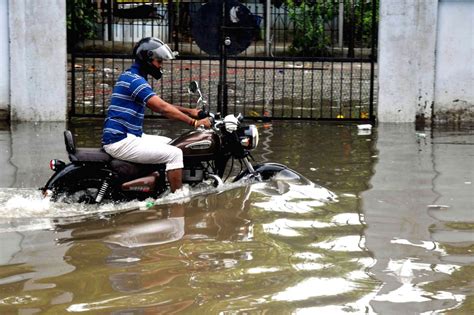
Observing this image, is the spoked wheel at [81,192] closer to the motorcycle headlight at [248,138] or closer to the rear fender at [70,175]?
the rear fender at [70,175]

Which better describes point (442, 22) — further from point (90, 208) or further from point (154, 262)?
point (154, 262)

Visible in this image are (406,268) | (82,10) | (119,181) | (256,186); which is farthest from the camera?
(82,10)

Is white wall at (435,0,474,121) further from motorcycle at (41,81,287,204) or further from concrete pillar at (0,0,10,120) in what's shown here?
concrete pillar at (0,0,10,120)

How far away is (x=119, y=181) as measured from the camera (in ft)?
26.9

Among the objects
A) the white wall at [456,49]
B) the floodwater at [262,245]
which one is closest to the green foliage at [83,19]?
the floodwater at [262,245]

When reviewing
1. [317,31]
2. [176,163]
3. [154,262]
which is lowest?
[154,262]

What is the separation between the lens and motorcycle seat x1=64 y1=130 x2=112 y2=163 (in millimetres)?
7986

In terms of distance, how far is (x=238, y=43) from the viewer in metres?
13.2

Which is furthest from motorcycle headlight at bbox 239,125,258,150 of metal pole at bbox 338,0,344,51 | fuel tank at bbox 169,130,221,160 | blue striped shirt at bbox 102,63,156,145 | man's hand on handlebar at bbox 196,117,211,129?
metal pole at bbox 338,0,344,51

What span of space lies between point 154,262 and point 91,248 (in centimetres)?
66

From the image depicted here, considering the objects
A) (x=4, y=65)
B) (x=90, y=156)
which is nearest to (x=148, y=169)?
(x=90, y=156)

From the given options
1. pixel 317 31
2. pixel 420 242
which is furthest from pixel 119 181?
pixel 317 31

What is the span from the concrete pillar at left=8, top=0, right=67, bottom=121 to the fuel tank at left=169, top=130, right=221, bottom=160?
5286mm

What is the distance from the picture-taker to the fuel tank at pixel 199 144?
8.40m
